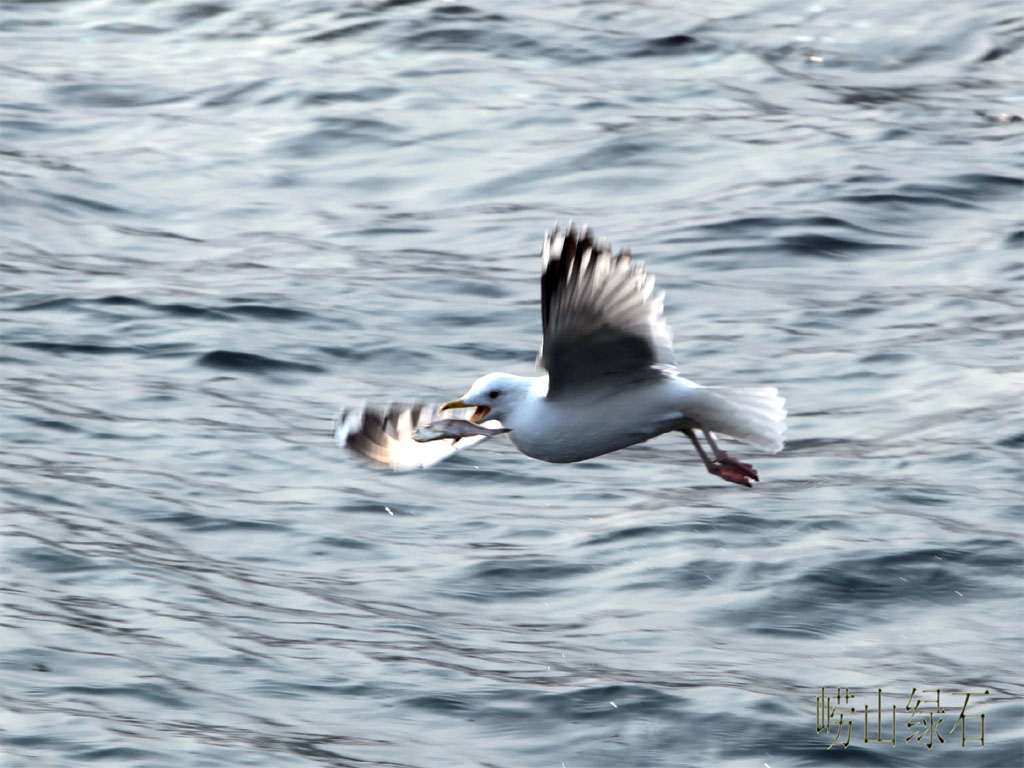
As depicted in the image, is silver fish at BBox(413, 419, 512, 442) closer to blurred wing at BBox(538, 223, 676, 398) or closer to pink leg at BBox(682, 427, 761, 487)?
blurred wing at BBox(538, 223, 676, 398)

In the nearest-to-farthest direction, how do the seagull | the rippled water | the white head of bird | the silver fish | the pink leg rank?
the seagull → the silver fish → the white head of bird → the pink leg → the rippled water

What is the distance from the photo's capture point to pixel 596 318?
6363 millimetres

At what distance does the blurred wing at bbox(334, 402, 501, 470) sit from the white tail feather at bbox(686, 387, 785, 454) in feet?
3.40

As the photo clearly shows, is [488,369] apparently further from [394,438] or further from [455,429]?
[455,429]

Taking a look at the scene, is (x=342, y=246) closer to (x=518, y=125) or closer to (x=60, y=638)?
(x=518, y=125)

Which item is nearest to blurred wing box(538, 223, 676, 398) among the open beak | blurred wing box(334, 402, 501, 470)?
the open beak

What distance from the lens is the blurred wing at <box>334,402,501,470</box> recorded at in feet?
24.0

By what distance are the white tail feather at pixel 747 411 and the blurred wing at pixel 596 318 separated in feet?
0.58

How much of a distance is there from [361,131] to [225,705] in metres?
8.54

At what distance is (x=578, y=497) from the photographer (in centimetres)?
1082

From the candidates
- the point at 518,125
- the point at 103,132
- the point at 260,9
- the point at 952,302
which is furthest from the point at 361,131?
the point at 952,302

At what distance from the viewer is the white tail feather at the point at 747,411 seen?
6633 mm

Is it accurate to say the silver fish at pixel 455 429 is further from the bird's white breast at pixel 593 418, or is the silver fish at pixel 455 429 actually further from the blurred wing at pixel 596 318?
the blurred wing at pixel 596 318

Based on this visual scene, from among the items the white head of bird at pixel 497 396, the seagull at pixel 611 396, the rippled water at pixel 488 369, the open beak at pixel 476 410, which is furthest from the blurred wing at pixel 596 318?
the rippled water at pixel 488 369
